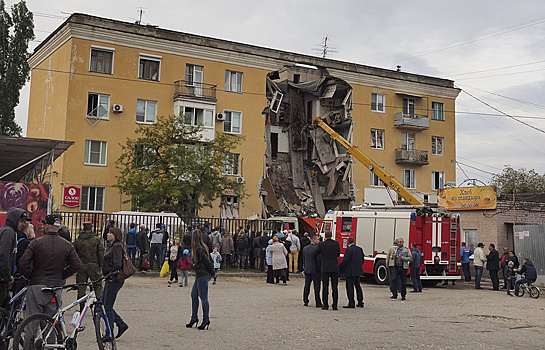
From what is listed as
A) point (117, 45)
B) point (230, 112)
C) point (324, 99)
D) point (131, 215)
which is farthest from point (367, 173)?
point (131, 215)

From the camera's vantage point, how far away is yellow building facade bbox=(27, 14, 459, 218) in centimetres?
3694

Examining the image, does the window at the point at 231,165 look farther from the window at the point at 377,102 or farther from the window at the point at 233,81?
the window at the point at 377,102

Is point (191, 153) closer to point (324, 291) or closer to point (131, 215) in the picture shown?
point (131, 215)

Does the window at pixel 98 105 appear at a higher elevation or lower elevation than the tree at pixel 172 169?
higher

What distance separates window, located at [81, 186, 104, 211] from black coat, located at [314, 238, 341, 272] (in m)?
24.6

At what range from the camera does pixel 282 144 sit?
4641cm

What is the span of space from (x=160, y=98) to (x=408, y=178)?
2172cm

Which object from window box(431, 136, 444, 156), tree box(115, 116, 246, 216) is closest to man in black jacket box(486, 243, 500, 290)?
tree box(115, 116, 246, 216)

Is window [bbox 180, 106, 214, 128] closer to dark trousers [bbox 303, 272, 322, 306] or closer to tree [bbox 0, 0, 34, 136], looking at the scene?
tree [bbox 0, 0, 34, 136]

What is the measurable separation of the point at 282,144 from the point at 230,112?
Result: 614cm

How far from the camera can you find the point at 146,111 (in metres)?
39.2

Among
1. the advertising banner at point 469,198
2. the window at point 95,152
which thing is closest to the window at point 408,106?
the advertising banner at point 469,198

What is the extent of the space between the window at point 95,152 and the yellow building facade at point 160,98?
0.06 metres

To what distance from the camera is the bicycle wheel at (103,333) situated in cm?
826
